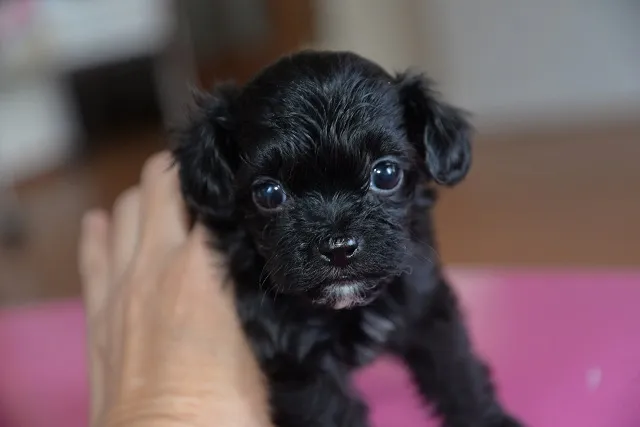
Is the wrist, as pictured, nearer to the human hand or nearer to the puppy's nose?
the human hand

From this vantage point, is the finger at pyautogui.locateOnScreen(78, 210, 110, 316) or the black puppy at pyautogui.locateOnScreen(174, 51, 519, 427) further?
the finger at pyautogui.locateOnScreen(78, 210, 110, 316)

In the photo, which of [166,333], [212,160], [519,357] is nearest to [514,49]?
[519,357]

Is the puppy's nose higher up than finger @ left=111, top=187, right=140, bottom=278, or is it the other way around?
the puppy's nose

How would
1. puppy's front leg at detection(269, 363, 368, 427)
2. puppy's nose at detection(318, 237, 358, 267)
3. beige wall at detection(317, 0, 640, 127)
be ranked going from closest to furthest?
puppy's nose at detection(318, 237, 358, 267) → puppy's front leg at detection(269, 363, 368, 427) → beige wall at detection(317, 0, 640, 127)

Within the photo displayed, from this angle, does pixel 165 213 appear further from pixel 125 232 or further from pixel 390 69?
pixel 390 69

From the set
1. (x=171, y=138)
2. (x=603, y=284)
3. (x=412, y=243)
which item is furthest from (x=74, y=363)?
(x=603, y=284)

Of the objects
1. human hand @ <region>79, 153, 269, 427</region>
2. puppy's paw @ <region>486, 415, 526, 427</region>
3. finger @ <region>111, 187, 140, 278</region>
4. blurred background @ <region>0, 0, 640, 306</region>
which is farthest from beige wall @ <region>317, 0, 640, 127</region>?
puppy's paw @ <region>486, 415, 526, 427</region>

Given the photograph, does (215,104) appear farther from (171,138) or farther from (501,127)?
(501,127)
